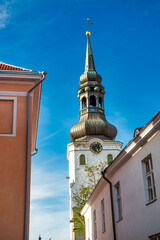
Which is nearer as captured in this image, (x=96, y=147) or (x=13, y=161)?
(x=13, y=161)

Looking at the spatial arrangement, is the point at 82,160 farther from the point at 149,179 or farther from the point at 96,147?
the point at 149,179

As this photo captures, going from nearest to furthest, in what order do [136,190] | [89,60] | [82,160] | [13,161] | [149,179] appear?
[13,161], [149,179], [136,190], [82,160], [89,60]

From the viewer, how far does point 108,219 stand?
16906 millimetres

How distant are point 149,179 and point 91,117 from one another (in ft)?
138

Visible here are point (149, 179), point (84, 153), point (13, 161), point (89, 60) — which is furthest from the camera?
point (89, 60)

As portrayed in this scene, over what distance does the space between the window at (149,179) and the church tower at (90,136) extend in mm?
36713

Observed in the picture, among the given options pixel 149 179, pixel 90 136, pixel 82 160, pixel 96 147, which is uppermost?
pixel 90 136

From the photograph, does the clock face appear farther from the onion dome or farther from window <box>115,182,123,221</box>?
window <box>115,182,123,221</box>

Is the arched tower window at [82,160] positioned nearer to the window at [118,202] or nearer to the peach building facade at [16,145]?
the window at [118,202]

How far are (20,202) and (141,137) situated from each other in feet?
14.2

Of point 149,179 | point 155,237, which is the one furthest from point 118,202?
point 155,237

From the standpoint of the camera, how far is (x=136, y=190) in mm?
12711

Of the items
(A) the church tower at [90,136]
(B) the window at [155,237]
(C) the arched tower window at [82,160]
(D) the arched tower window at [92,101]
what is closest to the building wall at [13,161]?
(B) the window at [155,237]

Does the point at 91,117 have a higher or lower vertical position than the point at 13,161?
higher
